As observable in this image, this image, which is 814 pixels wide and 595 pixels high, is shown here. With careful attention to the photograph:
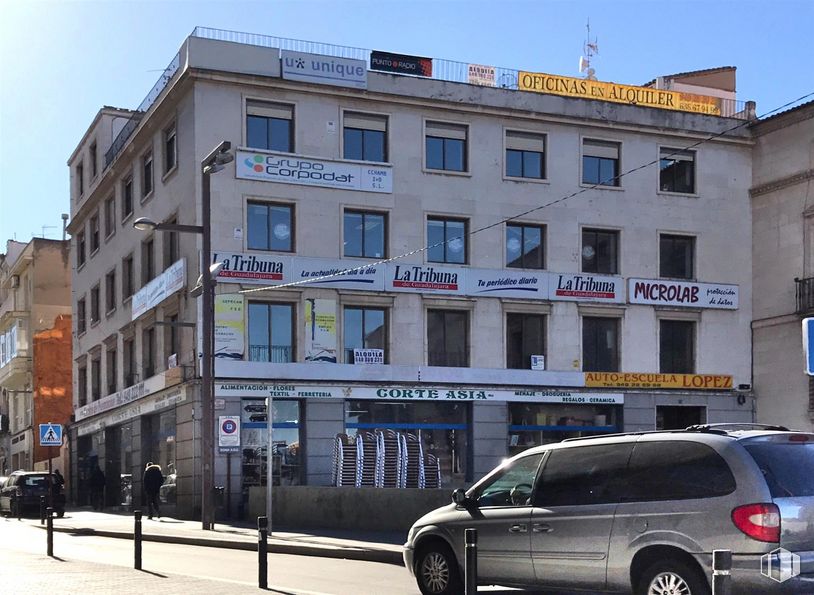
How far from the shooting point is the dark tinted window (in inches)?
352

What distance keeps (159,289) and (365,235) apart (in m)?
7.06

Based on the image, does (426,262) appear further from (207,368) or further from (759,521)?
Result: (759,521)

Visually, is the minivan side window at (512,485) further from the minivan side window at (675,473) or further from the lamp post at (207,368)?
the lamp post at (207,368)

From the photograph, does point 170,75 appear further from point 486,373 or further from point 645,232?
point 645,232

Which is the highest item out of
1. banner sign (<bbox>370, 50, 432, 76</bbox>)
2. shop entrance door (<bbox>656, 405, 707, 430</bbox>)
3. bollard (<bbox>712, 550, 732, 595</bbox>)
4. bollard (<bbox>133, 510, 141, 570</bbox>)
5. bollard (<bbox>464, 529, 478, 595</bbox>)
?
banner sign (<bbox>370, 50, 432, 76</bbox>)

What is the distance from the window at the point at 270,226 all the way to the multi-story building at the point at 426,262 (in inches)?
2.3

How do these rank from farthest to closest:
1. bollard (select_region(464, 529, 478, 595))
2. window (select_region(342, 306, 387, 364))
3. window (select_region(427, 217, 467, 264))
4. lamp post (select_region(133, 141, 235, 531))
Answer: window (select_region(427, 217, 467, 264)), window (select_region(342, 306, 387, 364)), lamp post (select_region(133, 141, 235, 531)), bollard (select_region(464, 529, 478, 595))

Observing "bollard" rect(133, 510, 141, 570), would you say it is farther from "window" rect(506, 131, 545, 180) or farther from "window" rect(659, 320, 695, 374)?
"window" rect(659, 320, 695, 374)

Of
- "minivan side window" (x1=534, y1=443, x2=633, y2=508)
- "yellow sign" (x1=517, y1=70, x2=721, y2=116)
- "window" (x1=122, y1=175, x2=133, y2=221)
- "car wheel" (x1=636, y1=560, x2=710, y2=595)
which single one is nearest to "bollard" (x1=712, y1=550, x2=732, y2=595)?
"car wheel" (x1=636, y1=560, x2=710, y2=595)

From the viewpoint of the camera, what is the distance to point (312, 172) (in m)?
32.1

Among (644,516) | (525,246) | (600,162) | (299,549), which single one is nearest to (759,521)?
(644,516)

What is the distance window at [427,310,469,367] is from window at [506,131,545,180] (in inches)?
196

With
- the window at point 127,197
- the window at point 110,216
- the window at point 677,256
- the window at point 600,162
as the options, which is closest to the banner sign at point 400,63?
the window at point 600,162

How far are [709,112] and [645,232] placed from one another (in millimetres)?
5545
